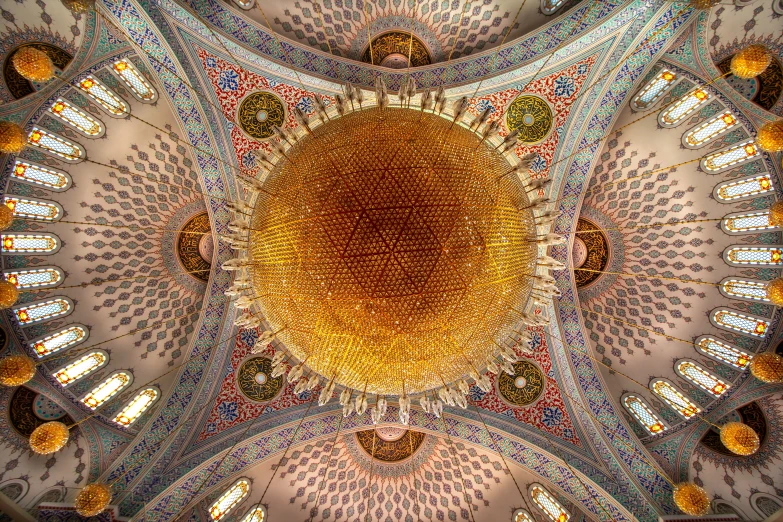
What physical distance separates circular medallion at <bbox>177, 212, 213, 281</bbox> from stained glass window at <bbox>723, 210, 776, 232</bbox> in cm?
721

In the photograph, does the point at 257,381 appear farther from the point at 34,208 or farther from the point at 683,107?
the point at 683,107

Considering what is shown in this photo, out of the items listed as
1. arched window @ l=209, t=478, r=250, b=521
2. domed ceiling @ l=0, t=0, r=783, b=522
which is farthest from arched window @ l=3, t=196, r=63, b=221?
arched window @ l=209, t=478, r=250, b=521

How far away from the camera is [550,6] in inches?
171

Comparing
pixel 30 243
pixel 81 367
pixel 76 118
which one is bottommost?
pixel 81 367

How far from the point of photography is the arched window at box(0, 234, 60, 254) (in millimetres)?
4375

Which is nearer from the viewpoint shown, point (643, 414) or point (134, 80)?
point (134, 80)

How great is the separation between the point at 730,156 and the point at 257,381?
7.19 meters

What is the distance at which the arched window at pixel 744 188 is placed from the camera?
438 centimetres

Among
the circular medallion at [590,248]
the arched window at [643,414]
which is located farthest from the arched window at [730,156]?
the arched window at [643,414]

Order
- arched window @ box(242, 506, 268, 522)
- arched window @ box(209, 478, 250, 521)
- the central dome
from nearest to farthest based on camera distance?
the central dome
arched window @ box(209, 478, 250, 521)
arched window @ box(242, 506, 268, 522)

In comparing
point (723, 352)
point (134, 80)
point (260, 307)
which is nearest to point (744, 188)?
point (723, 352)

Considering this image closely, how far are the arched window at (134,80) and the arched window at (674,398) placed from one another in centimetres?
808

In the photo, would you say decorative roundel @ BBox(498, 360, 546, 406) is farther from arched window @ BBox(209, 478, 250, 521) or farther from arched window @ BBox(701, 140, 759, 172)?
arched window @ BBox(209, 478, 250, 521)

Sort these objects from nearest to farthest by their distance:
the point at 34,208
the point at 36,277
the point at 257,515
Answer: the point at 34,208, the point at 36,277, the point at 257,515
